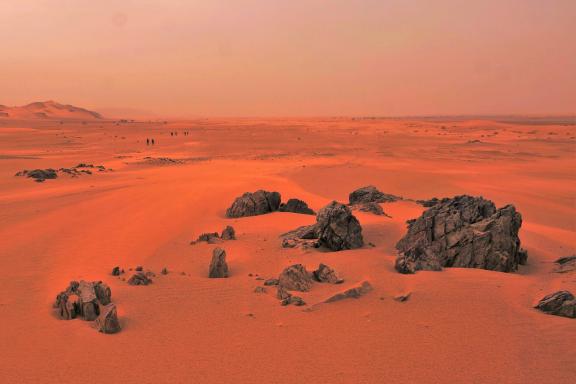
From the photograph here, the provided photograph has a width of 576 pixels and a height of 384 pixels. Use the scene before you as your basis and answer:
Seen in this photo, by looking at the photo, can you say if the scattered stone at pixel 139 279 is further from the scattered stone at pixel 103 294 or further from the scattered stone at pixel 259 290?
the scattered stone at pixel 259 290

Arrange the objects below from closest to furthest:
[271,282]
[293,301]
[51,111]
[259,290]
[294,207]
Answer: [293,301]
[259,290]
[271,282]
[294,207]
[51,111]

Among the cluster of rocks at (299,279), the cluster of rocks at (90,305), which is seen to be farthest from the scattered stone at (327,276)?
the cluster of rocks at (90,305)

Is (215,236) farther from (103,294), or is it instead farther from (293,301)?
(293,301)

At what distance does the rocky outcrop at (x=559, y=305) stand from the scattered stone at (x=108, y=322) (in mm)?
5381

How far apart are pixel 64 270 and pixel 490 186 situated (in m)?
17.0

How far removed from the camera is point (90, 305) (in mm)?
5441

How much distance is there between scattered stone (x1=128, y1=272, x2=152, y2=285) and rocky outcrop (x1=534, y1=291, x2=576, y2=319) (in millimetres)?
5524

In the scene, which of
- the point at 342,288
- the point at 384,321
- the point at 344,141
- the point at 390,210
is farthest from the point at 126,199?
the point at 344,141

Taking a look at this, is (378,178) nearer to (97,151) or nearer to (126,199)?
(126,199)

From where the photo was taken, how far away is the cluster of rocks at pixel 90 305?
17.0 feet

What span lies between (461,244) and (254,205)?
5652 mm

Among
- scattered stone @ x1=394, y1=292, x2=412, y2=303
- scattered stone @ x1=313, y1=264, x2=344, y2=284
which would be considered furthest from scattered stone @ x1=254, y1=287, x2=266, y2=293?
scattered stone @ x1=394, y1=292, x2=412, y2=303

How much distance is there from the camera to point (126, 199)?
1395 centimetres

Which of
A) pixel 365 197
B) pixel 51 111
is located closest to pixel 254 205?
pixel 365 197
